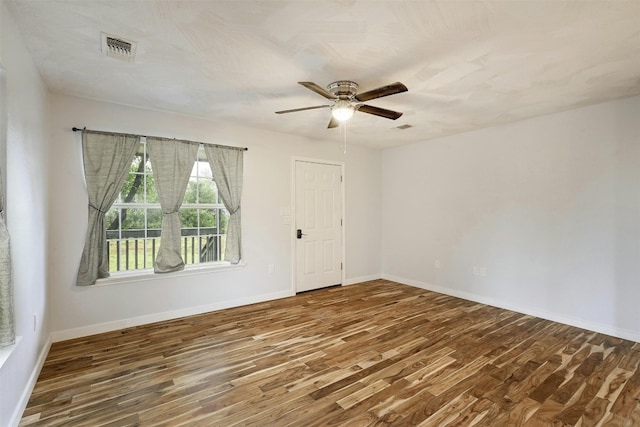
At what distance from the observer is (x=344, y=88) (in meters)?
2.73

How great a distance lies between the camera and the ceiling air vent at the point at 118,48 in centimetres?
210

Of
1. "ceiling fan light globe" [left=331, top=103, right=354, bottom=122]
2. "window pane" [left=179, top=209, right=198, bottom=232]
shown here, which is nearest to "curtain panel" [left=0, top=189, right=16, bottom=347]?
"window pane" [left=179, top=209, right=198, bottom=232]

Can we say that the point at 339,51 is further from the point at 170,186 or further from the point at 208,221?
the point at 208,221

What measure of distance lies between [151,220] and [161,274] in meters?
0.66

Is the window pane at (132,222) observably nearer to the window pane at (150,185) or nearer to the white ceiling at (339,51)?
the window pane at (150,185)

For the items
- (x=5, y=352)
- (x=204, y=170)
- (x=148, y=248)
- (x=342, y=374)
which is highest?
(x=204, y=170)

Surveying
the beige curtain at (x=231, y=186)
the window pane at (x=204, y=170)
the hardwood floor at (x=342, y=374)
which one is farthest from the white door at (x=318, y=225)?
the window pane at (x=204, y=170)

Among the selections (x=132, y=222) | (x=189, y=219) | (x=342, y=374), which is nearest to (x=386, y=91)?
(x=342, y=374)

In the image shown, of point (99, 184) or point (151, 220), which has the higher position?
point (99, 184)

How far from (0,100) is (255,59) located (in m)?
1.56

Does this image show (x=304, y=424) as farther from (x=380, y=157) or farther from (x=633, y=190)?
(x=380, y=157)

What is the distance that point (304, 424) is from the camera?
6.22ft

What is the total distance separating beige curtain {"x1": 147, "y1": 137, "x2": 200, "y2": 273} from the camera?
3559 millimetres

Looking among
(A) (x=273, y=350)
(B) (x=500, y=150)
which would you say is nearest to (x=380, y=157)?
(B) (x=500, y=150)
